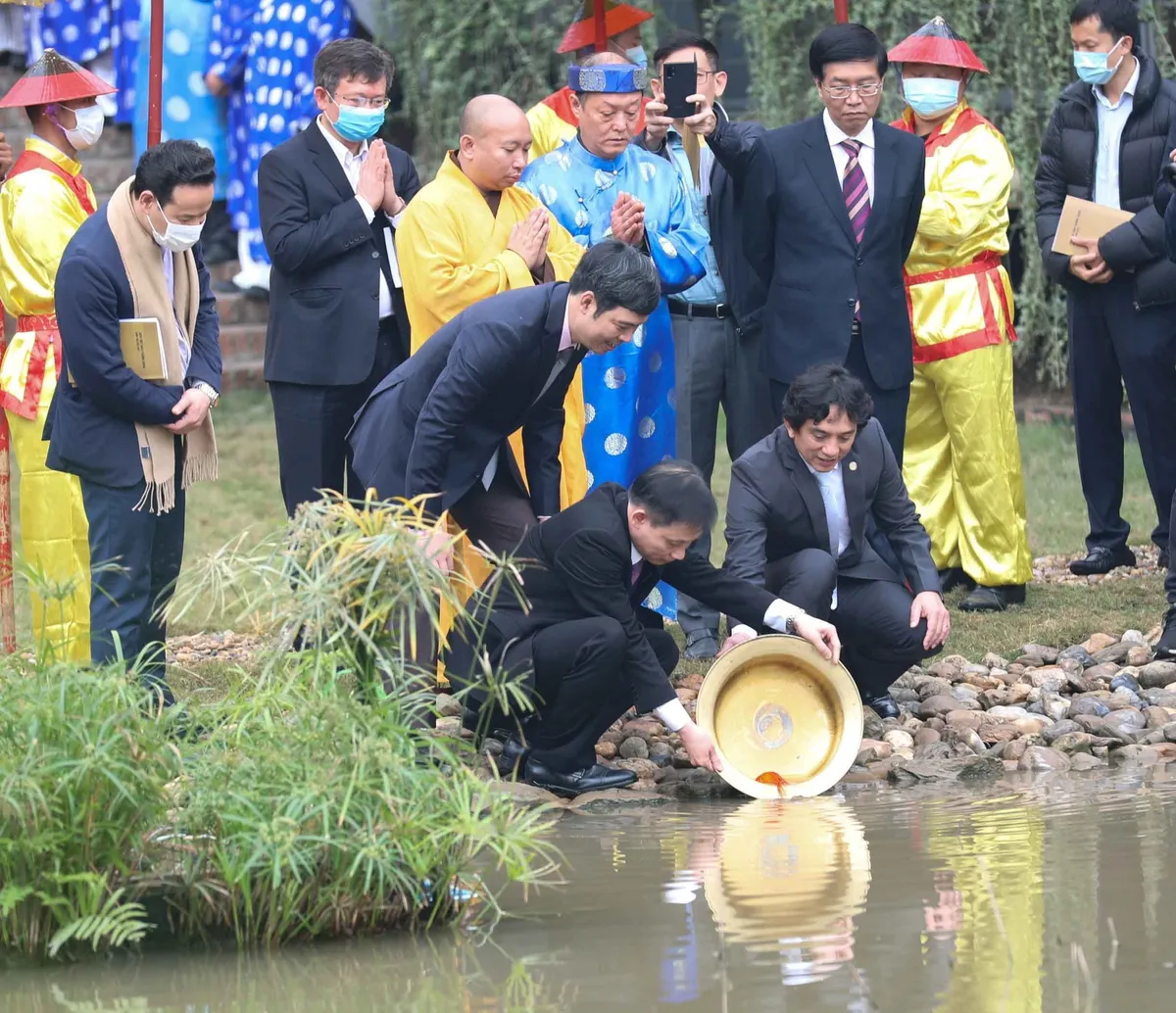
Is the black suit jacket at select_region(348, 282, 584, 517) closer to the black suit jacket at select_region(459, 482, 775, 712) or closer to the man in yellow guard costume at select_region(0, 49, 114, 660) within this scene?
the black suit jacket at select_region(459, 482, 775, 712)

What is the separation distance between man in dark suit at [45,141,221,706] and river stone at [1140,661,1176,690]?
9.95ft

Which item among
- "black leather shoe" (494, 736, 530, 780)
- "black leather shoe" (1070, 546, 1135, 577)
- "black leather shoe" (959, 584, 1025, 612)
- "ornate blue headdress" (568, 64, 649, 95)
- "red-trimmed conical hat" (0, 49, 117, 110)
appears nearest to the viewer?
"black leather shoe" (494, 736, 530, 780)

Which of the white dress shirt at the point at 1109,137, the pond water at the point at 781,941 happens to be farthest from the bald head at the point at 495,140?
the white dress shirt at the point at 1109,137

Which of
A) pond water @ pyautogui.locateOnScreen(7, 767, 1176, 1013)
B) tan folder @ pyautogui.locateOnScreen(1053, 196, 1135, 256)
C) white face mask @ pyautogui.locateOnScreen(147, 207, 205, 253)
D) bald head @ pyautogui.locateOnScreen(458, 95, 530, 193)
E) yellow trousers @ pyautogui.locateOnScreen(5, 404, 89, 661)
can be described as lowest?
pond water @ pyautogui.locateOnScreen(7, 767, 1176, 1013)

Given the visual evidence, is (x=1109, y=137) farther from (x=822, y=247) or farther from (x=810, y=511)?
(x=810, y=511)

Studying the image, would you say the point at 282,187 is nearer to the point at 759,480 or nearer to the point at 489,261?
the point at 489,261

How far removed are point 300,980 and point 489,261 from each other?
2950 mm

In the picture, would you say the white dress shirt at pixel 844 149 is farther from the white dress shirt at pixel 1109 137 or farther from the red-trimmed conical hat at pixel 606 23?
the white dress shirt at pixel 1109 137

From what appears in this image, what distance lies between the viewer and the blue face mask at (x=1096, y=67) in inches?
296

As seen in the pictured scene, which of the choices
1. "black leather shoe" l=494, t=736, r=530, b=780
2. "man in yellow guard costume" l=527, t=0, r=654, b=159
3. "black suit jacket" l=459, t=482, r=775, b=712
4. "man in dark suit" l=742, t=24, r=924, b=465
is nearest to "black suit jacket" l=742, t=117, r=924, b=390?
"man in dark suit" l=742, t=24, r=924, b=465

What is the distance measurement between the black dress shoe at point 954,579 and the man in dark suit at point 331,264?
240cm

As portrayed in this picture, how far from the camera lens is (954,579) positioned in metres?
7.89

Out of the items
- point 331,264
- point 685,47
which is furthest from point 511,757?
point 685,47

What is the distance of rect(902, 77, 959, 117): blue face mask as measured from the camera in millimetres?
7562
